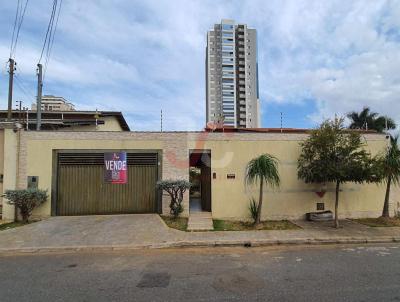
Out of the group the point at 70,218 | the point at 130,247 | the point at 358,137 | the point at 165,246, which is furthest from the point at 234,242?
the point at 70,218

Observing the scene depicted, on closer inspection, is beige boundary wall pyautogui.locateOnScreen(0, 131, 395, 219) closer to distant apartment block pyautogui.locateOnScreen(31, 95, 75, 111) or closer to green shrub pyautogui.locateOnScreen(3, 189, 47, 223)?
green shrub pyautogui.locateOnScreen(3, 189, 47, 223)

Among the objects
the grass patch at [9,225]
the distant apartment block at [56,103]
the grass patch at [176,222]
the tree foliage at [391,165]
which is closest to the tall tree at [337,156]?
the tree foliage at [391,165]

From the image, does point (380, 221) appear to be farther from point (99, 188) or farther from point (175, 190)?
point (99, 188)

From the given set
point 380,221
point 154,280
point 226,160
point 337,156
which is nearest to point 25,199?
point 226,160

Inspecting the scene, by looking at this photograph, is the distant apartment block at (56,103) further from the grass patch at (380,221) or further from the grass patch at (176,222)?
the grass patch at (380,221)

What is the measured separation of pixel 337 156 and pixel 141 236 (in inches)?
283

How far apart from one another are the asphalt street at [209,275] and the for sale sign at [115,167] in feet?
16.3

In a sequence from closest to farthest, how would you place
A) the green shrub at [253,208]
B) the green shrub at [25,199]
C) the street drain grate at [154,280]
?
the street drain grate at [154,280] < the green shrub at [25,199] < the green shrub at [253,208]

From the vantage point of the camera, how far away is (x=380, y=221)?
40.9 feet

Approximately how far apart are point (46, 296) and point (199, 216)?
798cm

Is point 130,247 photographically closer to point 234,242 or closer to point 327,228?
point 234,242

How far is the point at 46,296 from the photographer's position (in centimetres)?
520

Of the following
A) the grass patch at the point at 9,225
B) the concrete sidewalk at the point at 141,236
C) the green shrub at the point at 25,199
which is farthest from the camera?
the green shrub at the point at 25,199

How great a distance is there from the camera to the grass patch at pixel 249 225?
11242 millimetres
